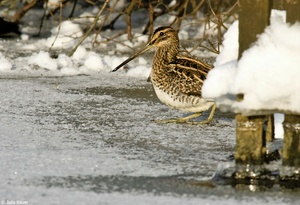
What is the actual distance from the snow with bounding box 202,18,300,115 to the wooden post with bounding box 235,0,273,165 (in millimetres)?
44

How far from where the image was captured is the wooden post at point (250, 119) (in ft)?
13.4

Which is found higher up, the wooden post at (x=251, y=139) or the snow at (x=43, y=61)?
the wooden post at (x=251, y=139)

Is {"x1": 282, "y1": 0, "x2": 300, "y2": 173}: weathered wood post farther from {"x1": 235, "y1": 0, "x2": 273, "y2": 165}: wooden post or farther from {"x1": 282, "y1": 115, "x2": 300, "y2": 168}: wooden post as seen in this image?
{"x1": 235, "y1": 0, "x2": 273, "y2": 165}: wooden post

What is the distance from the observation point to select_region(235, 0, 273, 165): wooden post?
4.07m

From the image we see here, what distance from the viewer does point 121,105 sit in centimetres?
645

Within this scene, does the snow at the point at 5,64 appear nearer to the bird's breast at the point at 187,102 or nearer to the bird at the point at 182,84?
the bird at the point at 182,84

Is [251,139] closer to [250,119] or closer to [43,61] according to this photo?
[250,119]

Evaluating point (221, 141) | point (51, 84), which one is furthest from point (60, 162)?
point (51, 84)

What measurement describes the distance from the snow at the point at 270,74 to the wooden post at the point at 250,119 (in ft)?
0.15

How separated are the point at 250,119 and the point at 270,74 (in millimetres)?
261

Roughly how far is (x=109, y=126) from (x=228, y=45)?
145 cm

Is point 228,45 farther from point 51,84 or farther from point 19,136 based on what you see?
point 51,84

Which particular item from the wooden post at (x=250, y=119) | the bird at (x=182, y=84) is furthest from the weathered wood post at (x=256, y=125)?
the bird at (x=182, y=84)

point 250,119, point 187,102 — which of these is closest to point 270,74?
point 250,119
